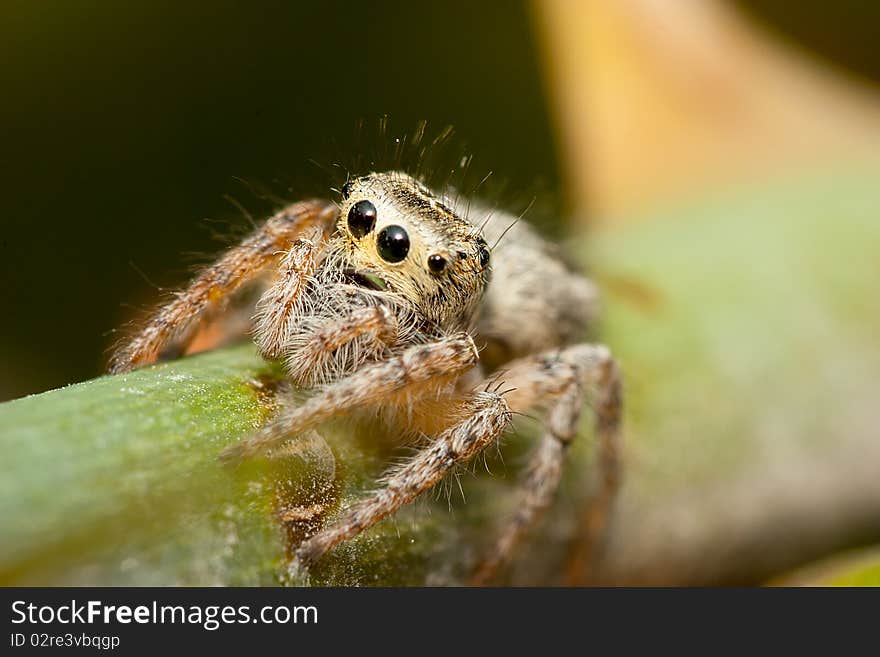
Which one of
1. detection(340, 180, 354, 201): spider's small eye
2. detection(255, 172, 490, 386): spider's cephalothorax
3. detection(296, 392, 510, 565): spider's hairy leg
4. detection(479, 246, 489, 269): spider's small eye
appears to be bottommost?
detection(296, 392, 510, 565): spider's hairy leg

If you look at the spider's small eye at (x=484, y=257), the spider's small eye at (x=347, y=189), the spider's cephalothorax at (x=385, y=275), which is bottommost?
→ the spider's cephalothorax at (x=385, y=275)

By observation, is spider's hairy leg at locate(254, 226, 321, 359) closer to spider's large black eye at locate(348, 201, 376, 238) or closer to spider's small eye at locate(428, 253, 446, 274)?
spider's large black eye at locate(348, 201, 376, 238)

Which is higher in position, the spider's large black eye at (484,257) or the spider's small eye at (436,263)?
the spider's large black eye at (484,257)

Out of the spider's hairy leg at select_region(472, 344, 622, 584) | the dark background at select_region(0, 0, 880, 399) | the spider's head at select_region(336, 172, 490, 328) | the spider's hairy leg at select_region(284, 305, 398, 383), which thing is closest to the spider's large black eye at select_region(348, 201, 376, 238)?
the spider's head at select_region(336, 172, 490, 328)

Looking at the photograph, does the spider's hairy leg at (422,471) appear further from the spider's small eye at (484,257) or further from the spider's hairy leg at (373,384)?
the spider's small eye at (484,257)

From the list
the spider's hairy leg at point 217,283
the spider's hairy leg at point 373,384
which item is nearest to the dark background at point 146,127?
the spider's hairy leg at point 217,283

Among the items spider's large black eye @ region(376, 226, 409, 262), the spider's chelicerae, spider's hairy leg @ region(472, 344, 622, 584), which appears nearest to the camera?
the spider's chelicerae

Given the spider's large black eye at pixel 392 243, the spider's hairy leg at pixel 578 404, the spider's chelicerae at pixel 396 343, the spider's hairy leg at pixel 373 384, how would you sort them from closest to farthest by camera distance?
1. the spider's hairy leg at pixel 373 384
2. the spider's chelicerae at pixel 396 343
3. the spider's large black eye at pixel 392 243
4. the spider's hairy leg at pixel 578 404
